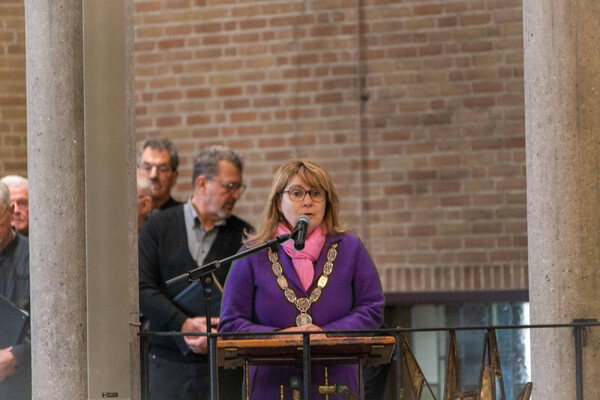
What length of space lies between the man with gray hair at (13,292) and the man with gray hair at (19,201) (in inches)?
4.0

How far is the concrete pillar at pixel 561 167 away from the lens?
4.66 meters

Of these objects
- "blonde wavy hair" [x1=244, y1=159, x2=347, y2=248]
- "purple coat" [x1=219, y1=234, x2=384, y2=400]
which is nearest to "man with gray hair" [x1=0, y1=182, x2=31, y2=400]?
"purple coat" [x1=219, y1=234, x2=384, y2=400]

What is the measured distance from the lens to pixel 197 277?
13.5ft

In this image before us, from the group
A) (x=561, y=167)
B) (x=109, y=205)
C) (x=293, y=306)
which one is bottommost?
(x=293, y=306)

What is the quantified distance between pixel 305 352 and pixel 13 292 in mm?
1780

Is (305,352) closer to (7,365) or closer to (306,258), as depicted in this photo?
(306,258)

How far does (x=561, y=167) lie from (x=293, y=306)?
50.9 inches

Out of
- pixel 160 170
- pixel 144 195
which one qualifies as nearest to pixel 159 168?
pixel 160 170

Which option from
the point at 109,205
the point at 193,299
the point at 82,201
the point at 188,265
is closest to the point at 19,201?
the point at 188,265

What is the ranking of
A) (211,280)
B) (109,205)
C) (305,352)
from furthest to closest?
(109,205)
(211,280)
(305,352)

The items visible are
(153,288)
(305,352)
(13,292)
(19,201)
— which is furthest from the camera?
(19,201)

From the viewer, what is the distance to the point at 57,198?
465 cm

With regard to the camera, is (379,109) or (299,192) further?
(379,109)

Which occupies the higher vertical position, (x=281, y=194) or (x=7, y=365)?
(x=281, y=194)
